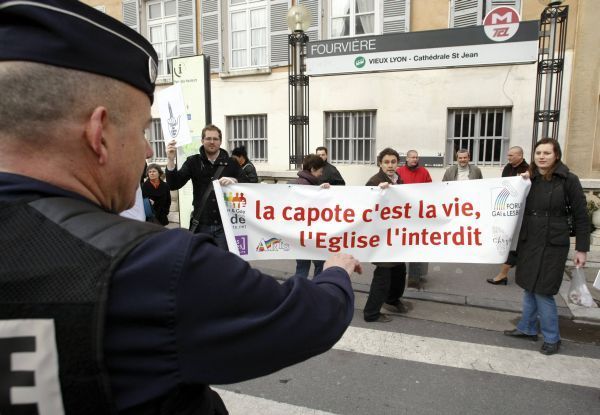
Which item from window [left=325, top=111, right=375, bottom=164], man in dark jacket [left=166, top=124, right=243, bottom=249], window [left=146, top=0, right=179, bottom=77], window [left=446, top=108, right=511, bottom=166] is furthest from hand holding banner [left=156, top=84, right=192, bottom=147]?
window [left=146, top=0, right=179, bottom=77]

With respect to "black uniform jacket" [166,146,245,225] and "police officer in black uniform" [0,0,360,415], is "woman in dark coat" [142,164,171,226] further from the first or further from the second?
"police officer in black uniform" [0,0,360,415]

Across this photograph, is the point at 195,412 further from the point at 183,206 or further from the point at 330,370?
the point at 183,206

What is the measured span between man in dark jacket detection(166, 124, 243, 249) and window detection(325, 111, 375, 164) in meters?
6.76

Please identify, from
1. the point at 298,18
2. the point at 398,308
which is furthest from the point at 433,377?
the point at 298,18

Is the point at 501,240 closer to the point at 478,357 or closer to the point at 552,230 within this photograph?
the point at 552,230

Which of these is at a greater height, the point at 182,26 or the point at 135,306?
the point at 182,26

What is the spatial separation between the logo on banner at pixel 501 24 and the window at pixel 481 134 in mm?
2763

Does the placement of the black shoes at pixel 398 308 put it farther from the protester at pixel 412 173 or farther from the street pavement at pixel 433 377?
the protester at pixel 412 173

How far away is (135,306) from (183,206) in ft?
26.8

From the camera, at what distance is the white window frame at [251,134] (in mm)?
12609

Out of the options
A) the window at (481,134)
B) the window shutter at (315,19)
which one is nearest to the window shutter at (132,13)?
the window shutter at (315,19)

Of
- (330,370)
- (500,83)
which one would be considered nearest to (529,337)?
(330,370)

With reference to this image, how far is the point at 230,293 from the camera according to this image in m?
0.80

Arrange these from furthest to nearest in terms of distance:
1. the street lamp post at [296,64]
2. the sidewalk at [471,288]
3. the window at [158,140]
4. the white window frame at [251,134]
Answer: the window at [158,140], the white window frame at [251,134], the street lamp post at [296,64], the sidewalk at [471,288]
